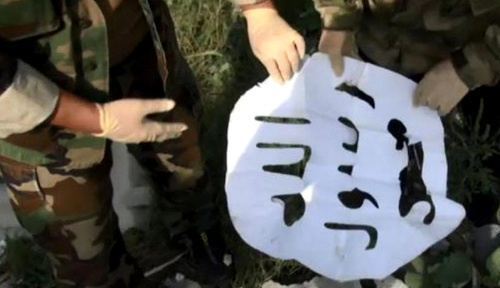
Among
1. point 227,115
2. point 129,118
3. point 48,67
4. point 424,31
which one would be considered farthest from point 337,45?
point 227,115

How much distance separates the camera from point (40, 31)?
166cm

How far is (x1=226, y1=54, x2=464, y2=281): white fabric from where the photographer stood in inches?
64.8

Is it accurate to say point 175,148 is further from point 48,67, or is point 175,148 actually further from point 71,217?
point 48,67

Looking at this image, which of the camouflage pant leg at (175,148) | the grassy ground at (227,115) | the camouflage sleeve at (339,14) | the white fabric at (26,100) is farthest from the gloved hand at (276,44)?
the grassy ground at (227,115)

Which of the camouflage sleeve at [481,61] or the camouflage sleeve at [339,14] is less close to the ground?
the camouflage sleeve at [339,14]

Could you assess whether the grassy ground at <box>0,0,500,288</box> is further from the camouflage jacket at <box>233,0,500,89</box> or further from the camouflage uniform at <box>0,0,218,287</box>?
the camouflage jacket at <box>233,0,500,89</box>

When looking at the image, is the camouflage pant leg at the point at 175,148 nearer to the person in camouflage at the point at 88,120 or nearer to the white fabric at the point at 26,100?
the person in camouflage at the point at 88,120

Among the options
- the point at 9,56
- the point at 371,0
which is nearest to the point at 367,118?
the point at 371,0

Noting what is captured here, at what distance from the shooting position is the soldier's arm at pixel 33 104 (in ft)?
5.16

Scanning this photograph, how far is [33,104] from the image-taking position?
1605 millimetres

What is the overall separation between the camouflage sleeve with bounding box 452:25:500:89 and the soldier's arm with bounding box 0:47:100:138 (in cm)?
64

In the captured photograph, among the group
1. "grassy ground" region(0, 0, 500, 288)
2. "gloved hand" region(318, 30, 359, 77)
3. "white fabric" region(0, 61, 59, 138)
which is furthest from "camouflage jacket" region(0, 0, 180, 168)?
"grassy ground" region(0, 0, 500, 288)

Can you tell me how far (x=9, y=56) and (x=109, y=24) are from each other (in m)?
0.23

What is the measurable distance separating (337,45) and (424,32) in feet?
0.62
